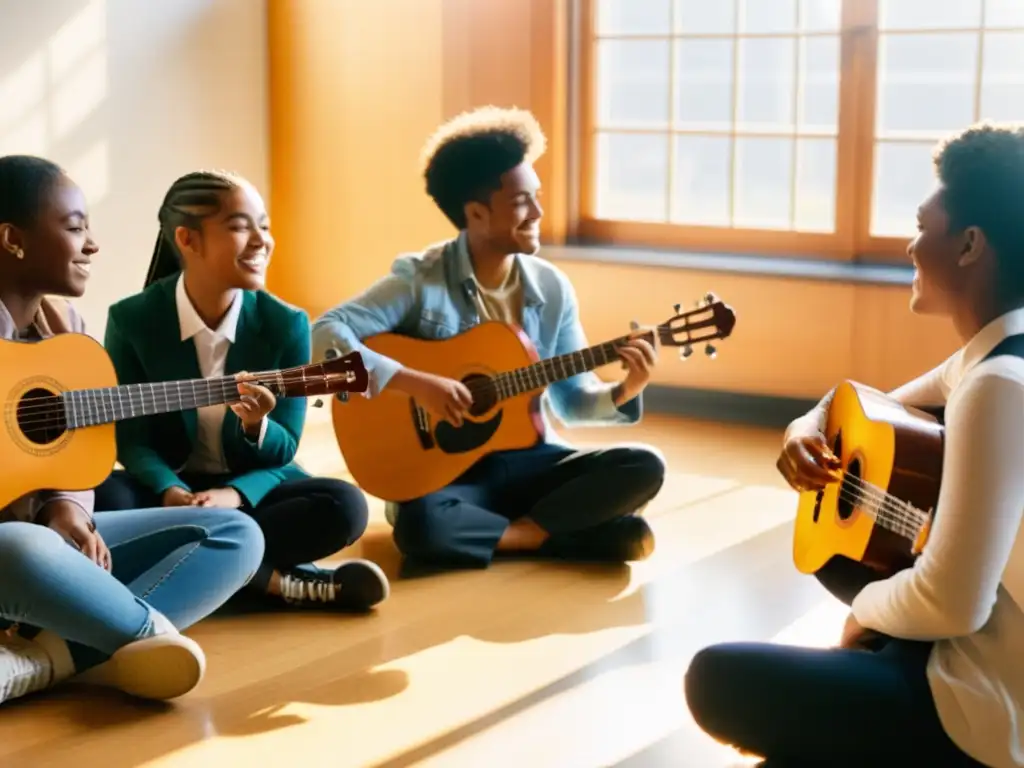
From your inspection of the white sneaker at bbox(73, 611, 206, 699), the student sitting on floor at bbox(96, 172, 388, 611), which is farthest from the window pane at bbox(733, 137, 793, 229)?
the white sneaker at bbox(73, 611, 206, 699)

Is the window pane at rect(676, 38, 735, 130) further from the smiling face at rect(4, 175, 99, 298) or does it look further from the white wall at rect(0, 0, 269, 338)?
the smiling face at rect(4, 175, 99, 298)

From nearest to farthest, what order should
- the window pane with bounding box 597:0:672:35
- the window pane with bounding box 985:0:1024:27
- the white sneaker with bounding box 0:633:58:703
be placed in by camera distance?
the white sneaker with bounding box 0:633:58:703 < the window pane with bounding box 985:0:1024:27 < the window pane with bounding box 597:0:672:35

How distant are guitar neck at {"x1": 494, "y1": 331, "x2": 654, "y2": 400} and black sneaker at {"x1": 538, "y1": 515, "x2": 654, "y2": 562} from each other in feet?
1.04

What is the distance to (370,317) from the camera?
3045 millimetres

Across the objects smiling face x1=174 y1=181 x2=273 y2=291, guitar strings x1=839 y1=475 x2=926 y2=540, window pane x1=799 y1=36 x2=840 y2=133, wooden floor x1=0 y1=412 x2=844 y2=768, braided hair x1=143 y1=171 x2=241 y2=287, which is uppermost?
window pane x1=799 y1=36 x2=840 y2=133

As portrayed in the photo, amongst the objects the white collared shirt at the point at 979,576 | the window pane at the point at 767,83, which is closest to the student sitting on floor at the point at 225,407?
the white collared shirt at the point at 979,576

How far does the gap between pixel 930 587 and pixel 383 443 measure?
5.04 feet

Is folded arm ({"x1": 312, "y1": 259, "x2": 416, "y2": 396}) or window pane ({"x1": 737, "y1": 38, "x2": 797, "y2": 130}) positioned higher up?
window pane ({"x1": 737, "y1": 38, "x2": 797, "y2": 130})

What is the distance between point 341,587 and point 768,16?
254 cm

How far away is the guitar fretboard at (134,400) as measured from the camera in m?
2.33

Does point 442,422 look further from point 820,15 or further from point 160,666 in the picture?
point 820,15

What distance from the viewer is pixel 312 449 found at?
3996 millimetres

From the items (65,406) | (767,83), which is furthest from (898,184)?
(65,406)

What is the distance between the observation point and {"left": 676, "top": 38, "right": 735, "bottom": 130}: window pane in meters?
4.57
